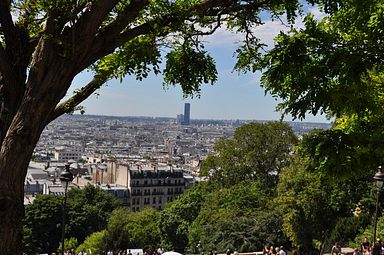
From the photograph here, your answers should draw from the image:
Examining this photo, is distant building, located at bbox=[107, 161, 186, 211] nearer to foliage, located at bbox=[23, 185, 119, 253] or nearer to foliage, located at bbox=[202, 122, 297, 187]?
foliage, located at bbox=[23, 185, 119, 253]

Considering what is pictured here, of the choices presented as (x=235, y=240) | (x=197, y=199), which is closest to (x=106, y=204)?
(x=197, y=199)

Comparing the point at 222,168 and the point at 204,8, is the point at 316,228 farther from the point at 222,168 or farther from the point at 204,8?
the point at 204,8

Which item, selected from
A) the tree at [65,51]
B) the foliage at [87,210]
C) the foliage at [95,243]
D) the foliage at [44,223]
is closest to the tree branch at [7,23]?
the tree at [65,51]

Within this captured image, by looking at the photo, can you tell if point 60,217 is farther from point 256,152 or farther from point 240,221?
point 240,221

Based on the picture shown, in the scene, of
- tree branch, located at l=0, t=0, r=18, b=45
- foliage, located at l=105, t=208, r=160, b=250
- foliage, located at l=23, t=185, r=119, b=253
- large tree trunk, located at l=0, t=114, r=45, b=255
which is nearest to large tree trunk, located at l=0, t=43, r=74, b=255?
large tree trunk, located at l=0, t=114, r=45, b=255

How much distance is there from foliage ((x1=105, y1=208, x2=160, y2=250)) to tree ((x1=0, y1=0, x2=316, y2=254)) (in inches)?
1879

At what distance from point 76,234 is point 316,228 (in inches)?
1436

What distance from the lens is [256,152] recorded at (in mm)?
39219

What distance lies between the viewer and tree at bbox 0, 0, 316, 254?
466cm

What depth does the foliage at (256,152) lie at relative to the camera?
39.1 metres

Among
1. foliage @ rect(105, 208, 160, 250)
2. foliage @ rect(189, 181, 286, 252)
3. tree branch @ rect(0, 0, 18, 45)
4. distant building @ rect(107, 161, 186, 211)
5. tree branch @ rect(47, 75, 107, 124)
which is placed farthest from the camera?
distant building @ rect(107, 161, 186, 211)

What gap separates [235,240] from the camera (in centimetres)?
2780

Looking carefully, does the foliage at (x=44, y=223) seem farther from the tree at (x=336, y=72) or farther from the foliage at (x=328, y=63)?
the foliage at (x=328, y=63)

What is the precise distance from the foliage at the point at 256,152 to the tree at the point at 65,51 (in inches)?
1300
